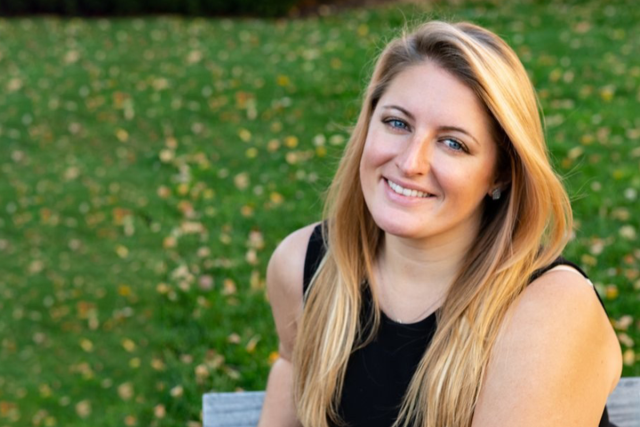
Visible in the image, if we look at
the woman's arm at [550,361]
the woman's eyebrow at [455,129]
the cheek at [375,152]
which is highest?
the woman's eyebrow at [455,129]

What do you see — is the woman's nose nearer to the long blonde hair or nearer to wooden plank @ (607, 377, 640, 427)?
the long blonde hair

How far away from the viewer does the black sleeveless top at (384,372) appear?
7.23 feet

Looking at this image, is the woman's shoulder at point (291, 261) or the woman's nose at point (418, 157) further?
the woman's shoulder at point (291, 261)

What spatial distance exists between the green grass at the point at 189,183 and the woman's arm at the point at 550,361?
1.09m

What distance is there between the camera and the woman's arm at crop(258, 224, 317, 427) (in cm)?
252

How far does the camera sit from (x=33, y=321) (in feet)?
18.3

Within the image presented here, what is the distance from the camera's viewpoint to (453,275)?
227 cm

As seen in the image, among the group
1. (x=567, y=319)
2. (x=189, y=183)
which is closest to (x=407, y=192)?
(x=567, y=319)

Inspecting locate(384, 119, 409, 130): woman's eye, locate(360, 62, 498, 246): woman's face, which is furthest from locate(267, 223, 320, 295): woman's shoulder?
locate(384, 119, 409, 130): woman's eye

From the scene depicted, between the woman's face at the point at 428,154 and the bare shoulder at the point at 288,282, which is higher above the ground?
the woman's face at the point at 428,154

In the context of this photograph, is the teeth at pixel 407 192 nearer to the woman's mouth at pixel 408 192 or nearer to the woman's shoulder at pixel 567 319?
the woman's mouth at pixel 408 192

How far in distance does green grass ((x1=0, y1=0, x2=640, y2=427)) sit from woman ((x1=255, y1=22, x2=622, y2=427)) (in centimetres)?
71

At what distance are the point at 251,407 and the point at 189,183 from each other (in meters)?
4.13

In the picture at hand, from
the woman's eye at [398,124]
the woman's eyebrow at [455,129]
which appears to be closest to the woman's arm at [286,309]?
the woman's eye at [398,124]
